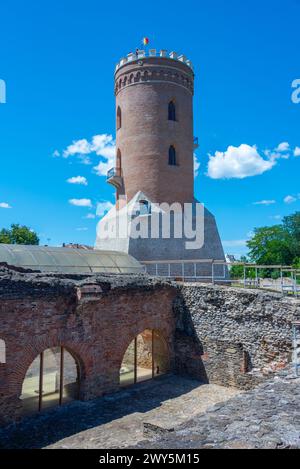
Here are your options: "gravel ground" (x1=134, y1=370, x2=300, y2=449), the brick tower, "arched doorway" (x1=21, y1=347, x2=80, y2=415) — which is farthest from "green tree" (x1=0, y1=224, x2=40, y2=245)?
"gravel ground" (x1=134, y1=370, x2=300, y2=449)

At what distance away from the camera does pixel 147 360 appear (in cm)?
1474

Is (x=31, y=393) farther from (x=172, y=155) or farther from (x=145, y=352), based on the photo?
(x=172, y=155)

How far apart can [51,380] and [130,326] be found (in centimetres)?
368

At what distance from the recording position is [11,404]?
30.0 feet

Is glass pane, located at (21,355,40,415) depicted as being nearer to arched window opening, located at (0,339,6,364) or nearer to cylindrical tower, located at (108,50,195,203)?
arched window opening, located at (0,339,6,364)

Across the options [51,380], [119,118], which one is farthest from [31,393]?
[119,118]

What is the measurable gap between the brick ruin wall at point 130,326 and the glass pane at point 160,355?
191 millimetres

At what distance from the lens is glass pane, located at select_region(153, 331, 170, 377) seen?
13.9 meters

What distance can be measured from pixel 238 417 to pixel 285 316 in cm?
633

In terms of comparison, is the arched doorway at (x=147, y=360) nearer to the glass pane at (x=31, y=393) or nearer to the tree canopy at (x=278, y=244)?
the glass pane at (x=31, y=393)

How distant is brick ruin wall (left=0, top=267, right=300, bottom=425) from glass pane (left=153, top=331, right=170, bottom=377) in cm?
19

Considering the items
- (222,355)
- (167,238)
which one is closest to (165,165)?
(167,238)
